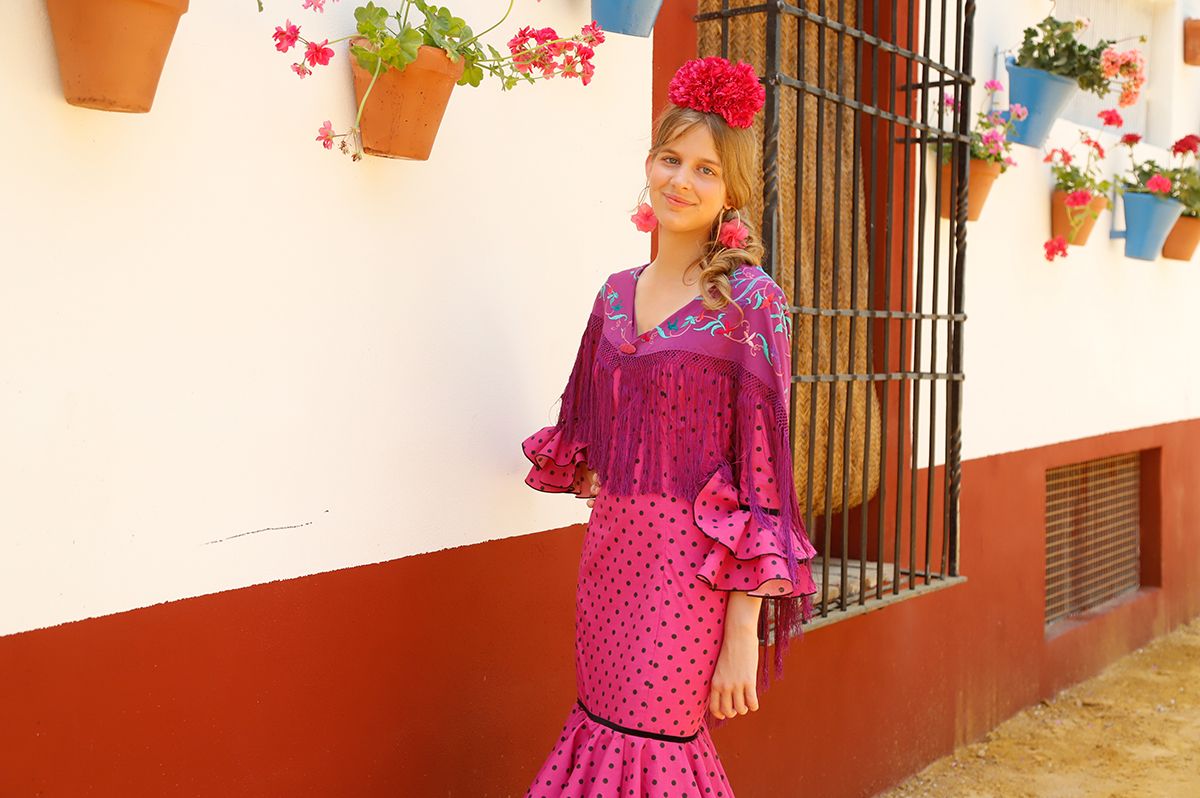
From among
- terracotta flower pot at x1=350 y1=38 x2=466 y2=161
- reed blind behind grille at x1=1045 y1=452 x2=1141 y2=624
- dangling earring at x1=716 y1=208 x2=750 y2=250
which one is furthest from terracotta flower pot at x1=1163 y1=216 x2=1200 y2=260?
terracotta flower pot at x1=350 y1=38 x2=466 y2=161

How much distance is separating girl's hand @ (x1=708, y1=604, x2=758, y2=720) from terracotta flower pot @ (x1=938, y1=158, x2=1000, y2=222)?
2.63 metres

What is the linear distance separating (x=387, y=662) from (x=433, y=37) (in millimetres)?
1212

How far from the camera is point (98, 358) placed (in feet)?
6.70

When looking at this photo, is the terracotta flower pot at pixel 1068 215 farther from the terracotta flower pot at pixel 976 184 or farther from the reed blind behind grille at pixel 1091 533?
the reed blind behind grille at pixel 1091 533

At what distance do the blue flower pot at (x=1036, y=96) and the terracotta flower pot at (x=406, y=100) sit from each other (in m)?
3.28

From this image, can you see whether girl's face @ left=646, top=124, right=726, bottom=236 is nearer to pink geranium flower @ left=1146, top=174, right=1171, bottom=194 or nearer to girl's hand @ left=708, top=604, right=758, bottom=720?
girl's hand @ left=708, top=604, right=758, bottom=720

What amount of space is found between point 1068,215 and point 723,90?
3467 mm

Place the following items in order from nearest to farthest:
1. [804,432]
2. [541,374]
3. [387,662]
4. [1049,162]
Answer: [387,662]
[541,374]
[804,432]
[1049,162]

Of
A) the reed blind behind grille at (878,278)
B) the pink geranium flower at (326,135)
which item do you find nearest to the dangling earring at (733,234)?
the pink geranium flower at (326,135)

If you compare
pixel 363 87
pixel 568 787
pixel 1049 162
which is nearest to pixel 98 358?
pixel 363 87

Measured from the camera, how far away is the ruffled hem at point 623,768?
2.36m

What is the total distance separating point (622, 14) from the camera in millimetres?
3012

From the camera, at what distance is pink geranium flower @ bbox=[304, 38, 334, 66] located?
7.26ft

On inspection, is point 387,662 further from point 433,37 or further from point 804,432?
point 804,432
